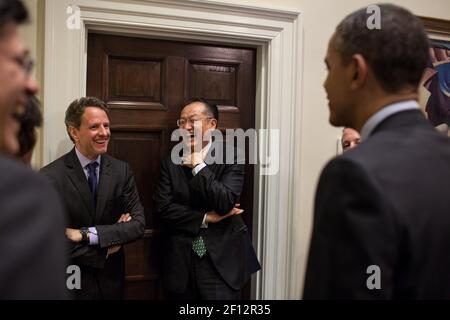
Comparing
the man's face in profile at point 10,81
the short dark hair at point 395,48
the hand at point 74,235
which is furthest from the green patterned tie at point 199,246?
the man's face in profile at point 10,81

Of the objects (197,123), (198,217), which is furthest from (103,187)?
(197,123)

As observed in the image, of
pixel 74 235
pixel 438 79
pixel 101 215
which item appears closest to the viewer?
pixel 74 235

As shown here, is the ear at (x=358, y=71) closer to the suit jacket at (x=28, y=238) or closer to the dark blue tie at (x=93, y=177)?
the suit jacket at (x=28, y=238)

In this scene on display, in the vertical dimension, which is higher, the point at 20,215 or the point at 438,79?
the point at 438,79

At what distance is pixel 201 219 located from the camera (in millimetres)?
2029

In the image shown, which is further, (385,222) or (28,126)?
(28,126)

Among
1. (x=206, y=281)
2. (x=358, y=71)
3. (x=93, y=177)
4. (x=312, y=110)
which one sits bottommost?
(x=206, y=281)

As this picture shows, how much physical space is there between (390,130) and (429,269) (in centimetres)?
27

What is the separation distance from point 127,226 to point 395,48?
4.42 ft

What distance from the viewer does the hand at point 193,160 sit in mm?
2070

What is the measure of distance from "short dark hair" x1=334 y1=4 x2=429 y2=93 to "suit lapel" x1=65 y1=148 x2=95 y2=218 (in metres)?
1.29

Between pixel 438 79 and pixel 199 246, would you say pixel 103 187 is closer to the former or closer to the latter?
pixel 199 246

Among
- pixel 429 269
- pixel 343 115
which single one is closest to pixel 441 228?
pixel 429 269

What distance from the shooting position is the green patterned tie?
2.05m
